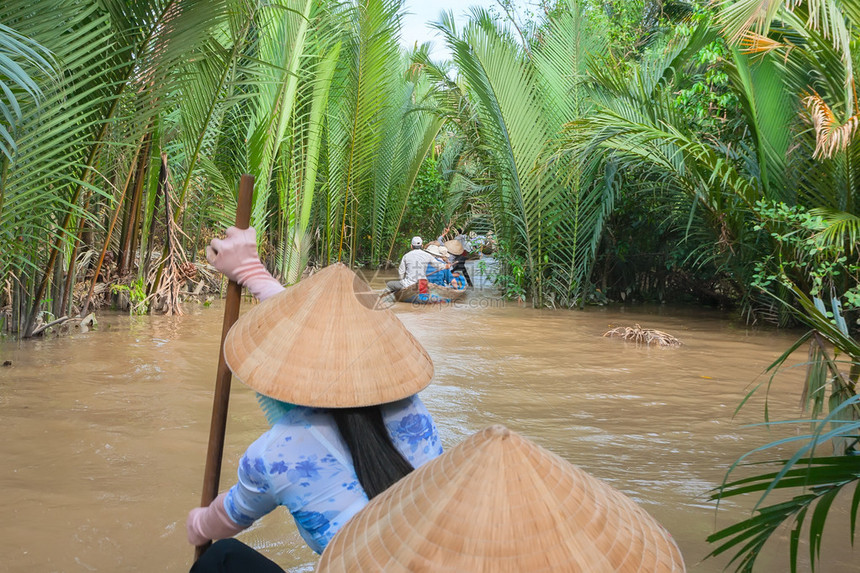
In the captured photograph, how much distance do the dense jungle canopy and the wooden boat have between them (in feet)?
2.80

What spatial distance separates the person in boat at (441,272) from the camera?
35.4 feet

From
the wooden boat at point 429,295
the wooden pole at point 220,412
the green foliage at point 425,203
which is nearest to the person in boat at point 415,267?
the wooden boat at point 429,295

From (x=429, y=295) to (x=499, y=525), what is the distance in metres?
9.13

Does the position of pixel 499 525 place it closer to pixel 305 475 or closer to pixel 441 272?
pixel 305 475

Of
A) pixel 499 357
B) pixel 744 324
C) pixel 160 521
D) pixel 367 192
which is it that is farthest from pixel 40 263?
pixel 367 192

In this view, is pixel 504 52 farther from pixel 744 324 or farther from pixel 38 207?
pixel 38 207

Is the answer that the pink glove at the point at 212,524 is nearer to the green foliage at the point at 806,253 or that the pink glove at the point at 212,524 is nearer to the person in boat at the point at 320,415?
the person in boat at the point at 320,415

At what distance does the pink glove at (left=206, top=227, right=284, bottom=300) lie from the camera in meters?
1.96

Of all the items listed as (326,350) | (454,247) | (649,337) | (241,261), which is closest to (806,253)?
(649,337)

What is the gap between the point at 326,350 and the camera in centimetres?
155

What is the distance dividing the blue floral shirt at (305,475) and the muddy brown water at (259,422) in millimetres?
1190

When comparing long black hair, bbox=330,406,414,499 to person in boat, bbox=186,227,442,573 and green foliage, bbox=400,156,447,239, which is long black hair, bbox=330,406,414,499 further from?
green foliage, bbox=400,156,447,239

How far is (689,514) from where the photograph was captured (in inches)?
120

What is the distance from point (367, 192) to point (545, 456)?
39.4 ft
